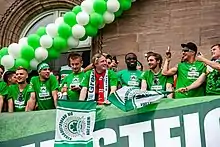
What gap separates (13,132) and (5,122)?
208 mm

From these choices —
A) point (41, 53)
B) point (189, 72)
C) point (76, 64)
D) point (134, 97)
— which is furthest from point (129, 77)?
point (41, 53)

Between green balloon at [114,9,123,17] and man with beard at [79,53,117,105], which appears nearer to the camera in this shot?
man with beard at [79,53,117,105]

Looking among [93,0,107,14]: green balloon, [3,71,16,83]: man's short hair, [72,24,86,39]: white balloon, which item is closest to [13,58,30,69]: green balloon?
[3,71,16,83]: man's short hair

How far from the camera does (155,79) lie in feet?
27.0

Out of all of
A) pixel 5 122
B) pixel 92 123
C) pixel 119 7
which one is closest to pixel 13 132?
pixel 5 122

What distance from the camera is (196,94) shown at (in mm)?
7824

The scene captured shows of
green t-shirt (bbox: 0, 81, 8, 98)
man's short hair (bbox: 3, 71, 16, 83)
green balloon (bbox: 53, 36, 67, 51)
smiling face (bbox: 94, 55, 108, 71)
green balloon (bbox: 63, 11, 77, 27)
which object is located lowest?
green t-shirt (bbox: 0, 81, 8, 98)

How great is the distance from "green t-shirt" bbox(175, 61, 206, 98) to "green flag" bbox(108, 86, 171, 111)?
577mm

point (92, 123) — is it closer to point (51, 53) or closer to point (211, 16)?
point (51, 53)

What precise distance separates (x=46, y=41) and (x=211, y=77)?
3.59m

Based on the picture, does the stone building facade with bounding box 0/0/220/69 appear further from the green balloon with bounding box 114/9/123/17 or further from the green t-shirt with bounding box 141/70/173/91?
the green t-shirt with bounding box 141/70/173/91

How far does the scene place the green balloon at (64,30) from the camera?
10.3m

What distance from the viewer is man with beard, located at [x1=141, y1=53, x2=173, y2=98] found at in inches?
321

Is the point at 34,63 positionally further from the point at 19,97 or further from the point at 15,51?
the point at 19,97
